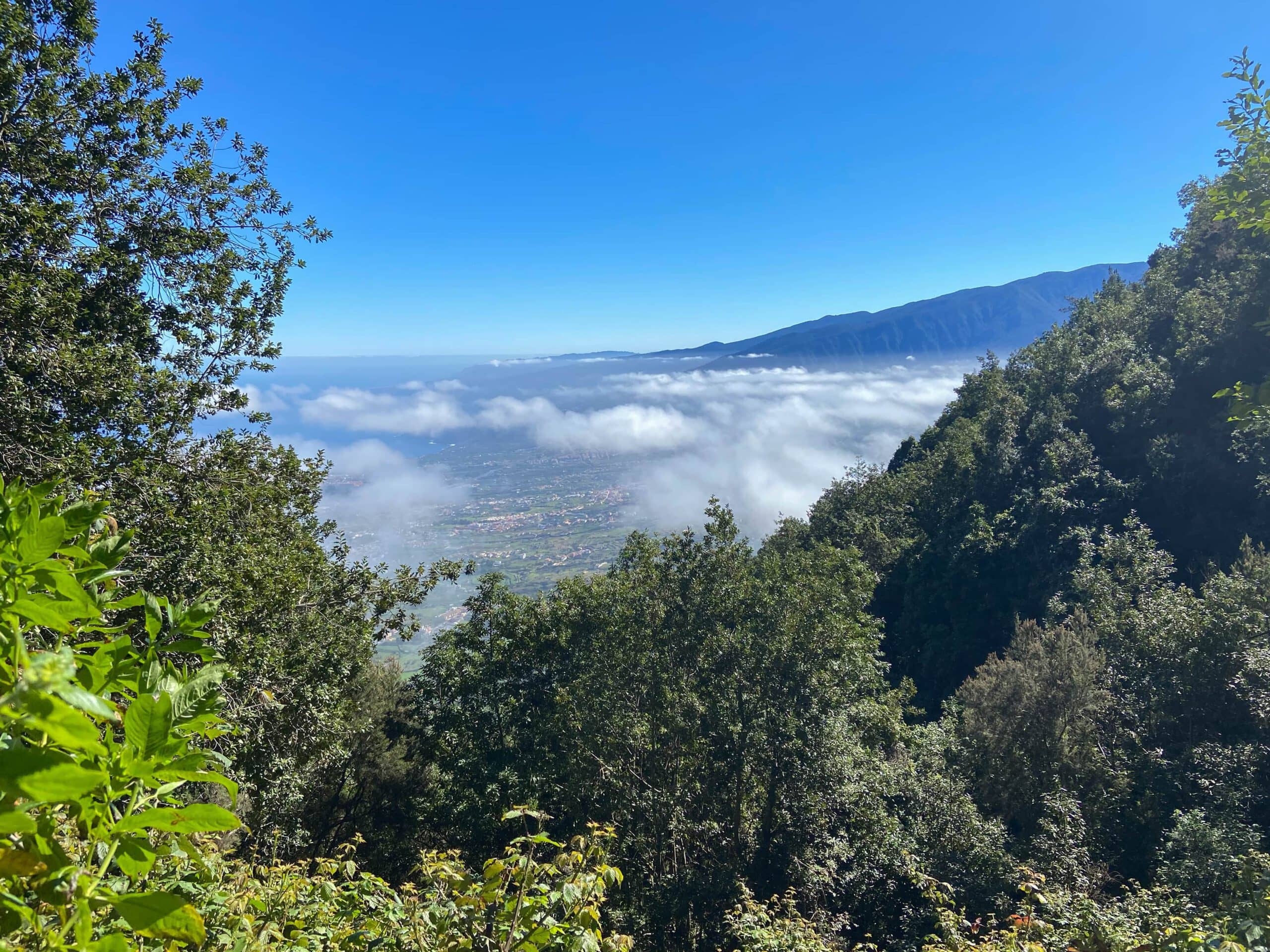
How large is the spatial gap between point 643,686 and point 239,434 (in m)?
10.3

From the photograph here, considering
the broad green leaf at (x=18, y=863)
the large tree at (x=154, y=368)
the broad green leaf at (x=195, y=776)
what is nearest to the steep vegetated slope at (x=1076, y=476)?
the large tree at (x=154, y=368)

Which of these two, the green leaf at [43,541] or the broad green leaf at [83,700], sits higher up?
the green leaf at [43,541]

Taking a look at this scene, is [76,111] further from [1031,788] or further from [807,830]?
[1031,788]

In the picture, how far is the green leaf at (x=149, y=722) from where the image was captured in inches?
45.0

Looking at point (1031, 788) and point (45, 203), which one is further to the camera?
point (1031, 788)

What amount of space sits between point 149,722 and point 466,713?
1758cm

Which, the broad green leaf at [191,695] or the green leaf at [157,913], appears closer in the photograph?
the green leaf at [157,913]

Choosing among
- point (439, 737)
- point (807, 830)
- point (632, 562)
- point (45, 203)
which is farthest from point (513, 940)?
point (439, 737)

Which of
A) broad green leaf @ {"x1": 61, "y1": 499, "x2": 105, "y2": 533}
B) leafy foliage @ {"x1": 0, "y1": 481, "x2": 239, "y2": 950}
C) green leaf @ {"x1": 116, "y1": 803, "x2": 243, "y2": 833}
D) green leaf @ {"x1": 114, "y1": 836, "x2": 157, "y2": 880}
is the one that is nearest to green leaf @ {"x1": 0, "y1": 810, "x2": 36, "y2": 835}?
leafy foliage @ {"x1": 0, "y1": 481, "x2": 239, "y2": 950}

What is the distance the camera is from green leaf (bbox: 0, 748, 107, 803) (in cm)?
81

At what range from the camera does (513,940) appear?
6.89ft

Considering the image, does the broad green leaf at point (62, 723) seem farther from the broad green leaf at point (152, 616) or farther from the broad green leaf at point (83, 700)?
the broad green leaf at point (152, 616)

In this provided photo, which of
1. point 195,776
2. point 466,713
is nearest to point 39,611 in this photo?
point 195,776

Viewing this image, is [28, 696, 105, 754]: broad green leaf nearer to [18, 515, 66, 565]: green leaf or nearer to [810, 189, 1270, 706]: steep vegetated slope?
[18, 515, 66, 565]: green leaf
